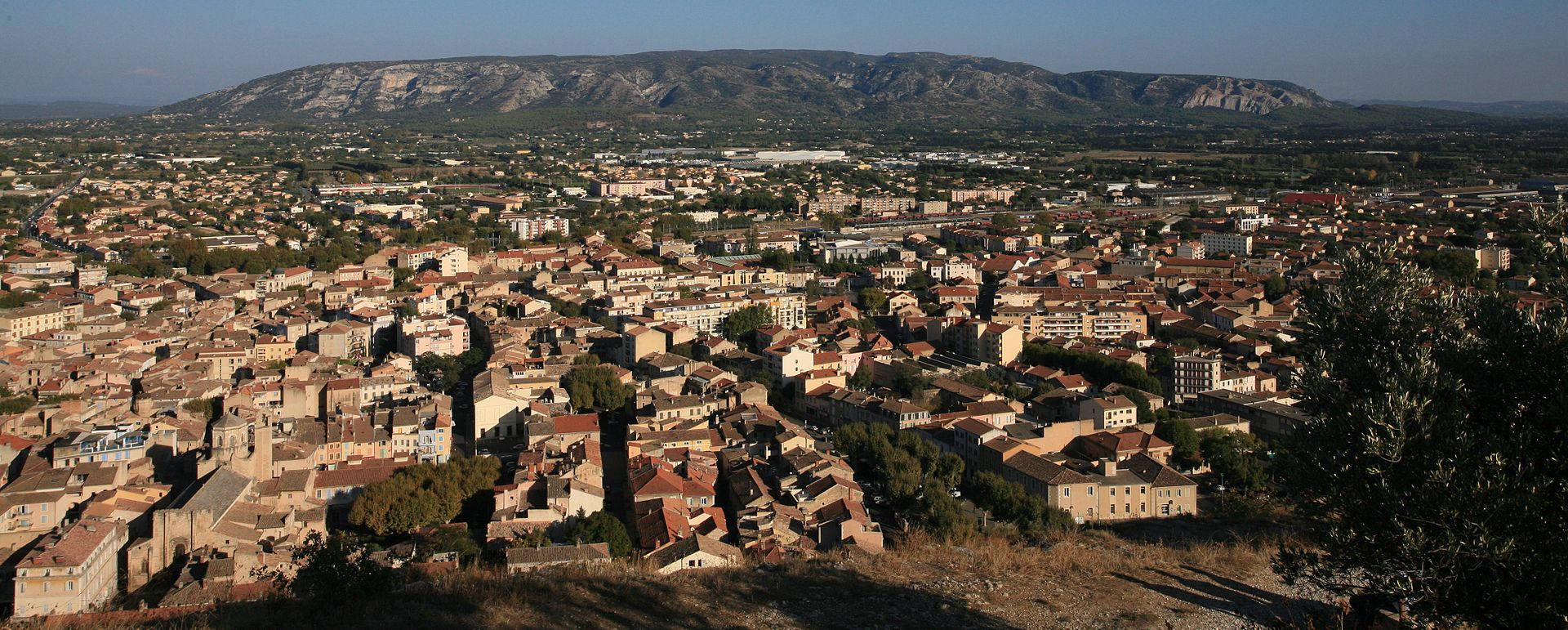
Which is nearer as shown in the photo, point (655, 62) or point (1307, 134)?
point (1307, 134)

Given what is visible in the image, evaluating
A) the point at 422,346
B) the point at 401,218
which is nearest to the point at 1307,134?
the point at 401,218

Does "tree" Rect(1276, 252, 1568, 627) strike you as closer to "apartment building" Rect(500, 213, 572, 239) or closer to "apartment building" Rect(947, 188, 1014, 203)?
"apartment building" Rect(500, 213, 572, 239)

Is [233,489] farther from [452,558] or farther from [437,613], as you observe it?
[437,613]

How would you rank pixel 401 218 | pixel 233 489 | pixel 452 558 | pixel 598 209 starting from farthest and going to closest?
pixel 598 209, pixel 401 218, pixel 233 489, pixel 452 558

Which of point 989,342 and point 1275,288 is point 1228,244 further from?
point 989,342

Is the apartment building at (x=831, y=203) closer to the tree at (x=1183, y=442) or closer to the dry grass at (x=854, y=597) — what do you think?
the tree at (x=1183, y=442)

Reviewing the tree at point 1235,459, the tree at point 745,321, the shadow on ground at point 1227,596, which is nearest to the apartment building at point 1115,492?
the tree at point 1235,459

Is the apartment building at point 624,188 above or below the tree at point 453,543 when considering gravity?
above
